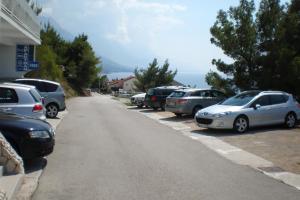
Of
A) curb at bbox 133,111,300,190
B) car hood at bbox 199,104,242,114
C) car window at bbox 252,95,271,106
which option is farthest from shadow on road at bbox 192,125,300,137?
car window at bbox 252,95,271,106

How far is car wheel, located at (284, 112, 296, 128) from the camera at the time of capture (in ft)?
58.1

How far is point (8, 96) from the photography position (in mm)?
12742

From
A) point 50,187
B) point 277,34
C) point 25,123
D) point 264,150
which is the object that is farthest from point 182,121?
point 50,187

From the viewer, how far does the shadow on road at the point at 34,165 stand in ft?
30.0

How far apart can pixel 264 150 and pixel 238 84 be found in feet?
40.8

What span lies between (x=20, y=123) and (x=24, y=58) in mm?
23128

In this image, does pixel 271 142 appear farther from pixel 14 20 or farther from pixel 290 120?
pixel 14 20

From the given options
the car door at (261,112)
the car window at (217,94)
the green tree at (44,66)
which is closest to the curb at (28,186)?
the car door at (261,112)

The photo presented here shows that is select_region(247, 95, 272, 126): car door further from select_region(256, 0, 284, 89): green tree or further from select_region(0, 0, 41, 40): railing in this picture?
select_region(0, 0, 41, 40): railing

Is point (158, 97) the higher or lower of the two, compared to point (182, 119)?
higher

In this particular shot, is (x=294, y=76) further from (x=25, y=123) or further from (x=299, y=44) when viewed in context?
(x=25, y=123)

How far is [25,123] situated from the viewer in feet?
30.8

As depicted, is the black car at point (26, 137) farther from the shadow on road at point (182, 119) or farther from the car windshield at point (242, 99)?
the shadow on road at point (182, 119)

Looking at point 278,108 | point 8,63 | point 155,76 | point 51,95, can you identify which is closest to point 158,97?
point 51,95
